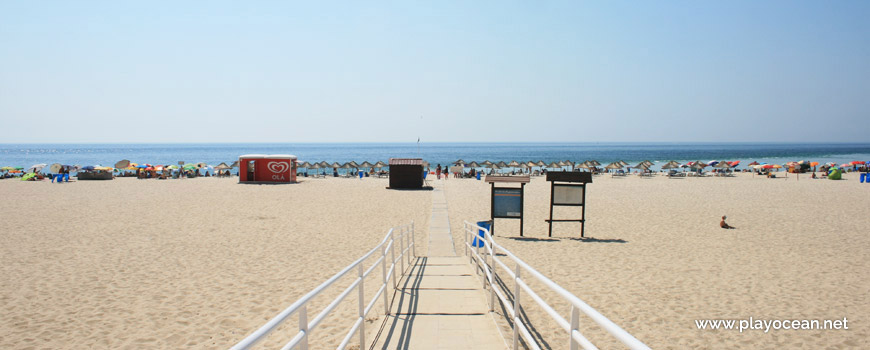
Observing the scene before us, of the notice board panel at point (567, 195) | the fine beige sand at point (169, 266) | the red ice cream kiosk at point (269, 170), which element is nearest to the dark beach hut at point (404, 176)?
the red ice cream kiosk at point (269, 170)

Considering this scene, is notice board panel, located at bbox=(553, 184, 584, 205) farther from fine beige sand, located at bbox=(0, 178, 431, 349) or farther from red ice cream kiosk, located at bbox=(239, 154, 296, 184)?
red ice cream kiosk, located at bbox=(239, 154, 296, 184)

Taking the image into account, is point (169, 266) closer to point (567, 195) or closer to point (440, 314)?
point (440, 314)

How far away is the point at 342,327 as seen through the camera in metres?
5.79

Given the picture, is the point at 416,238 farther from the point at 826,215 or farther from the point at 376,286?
the point at 826,215

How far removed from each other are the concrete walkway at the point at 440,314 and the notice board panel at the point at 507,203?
215 inches

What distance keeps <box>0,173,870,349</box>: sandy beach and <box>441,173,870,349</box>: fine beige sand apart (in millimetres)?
39

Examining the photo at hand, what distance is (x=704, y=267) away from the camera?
30.5 feet

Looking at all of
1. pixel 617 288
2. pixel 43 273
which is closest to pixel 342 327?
pixel 617 288

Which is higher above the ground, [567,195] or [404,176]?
[567,195]

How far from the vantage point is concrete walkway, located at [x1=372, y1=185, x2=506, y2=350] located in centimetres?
397

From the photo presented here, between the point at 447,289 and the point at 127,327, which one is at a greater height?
the point at 447,289

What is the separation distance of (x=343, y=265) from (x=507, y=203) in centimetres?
571

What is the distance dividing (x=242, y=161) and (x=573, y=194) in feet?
83.8

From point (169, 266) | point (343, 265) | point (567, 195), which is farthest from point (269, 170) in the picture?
point (343, 265)
